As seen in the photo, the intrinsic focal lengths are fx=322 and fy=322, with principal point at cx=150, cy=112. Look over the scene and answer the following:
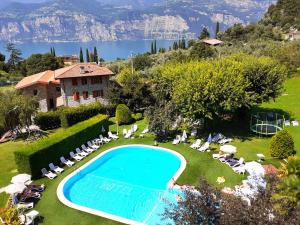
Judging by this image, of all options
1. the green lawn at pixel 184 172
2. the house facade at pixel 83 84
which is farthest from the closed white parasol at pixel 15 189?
the house facade at pixel 83 84

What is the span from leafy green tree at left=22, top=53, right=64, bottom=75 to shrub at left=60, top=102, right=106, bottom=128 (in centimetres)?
4795

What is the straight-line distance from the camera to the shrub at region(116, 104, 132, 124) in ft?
119

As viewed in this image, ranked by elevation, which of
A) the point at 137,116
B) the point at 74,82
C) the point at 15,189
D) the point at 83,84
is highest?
the point at 74,82

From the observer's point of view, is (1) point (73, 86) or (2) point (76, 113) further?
(1) point (73, 86)

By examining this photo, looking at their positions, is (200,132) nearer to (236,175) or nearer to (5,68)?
(236,175)

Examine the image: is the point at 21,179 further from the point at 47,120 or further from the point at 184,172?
the point at 47,120

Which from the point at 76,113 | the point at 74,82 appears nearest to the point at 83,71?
the point at 74,82

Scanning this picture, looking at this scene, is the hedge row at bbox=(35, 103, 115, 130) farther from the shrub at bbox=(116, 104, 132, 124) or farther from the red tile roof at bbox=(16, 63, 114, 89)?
the red tile roof at bbox=(16, 63, 114, 89)

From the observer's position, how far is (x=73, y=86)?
42.7m

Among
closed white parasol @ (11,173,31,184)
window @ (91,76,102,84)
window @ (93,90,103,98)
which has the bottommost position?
window @ (93,90,103,98)

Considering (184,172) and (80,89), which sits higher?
(80,89)

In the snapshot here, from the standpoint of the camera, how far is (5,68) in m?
93.5

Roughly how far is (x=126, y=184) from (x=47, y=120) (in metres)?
17.3

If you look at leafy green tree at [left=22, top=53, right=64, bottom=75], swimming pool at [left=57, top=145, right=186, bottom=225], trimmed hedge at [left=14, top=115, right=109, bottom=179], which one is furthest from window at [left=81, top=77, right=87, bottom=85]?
leafy green tree at [left=22, top=53, right=64, bottom=75]
